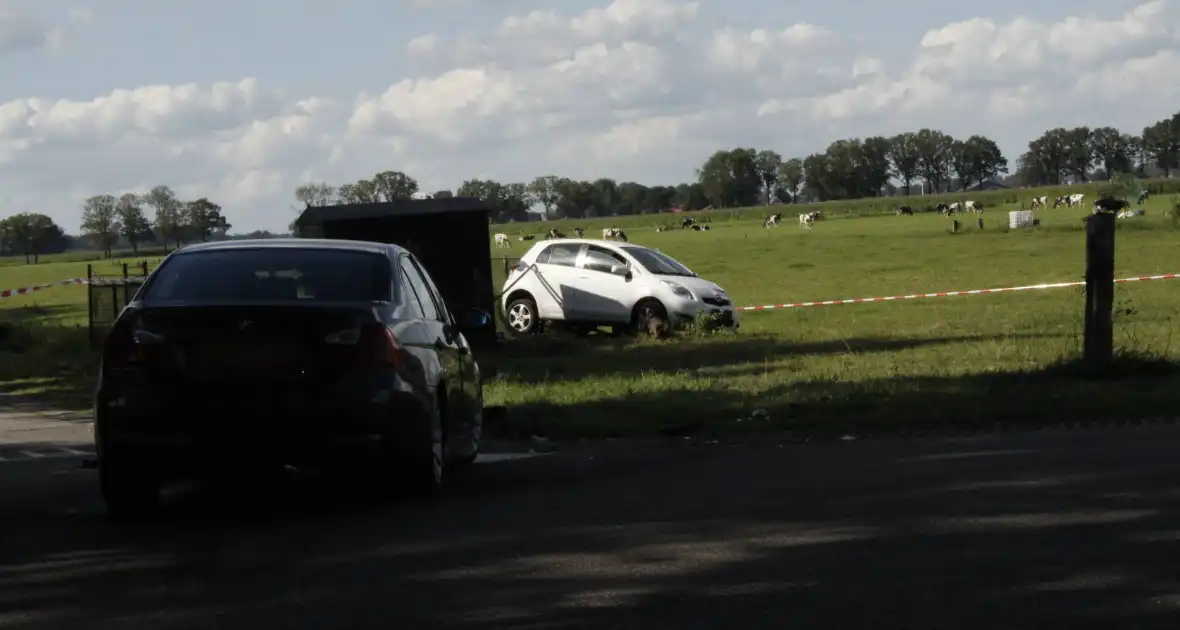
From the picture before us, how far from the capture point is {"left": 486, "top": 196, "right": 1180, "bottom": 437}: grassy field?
42.0 ft

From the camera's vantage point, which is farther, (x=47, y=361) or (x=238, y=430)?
(x=47, y=361)

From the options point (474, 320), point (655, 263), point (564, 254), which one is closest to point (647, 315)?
point (655, 263)

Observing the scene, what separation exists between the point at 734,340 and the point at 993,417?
10.8m

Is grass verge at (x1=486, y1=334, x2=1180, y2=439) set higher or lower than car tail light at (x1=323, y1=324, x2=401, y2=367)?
lower

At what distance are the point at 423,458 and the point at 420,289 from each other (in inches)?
63.5

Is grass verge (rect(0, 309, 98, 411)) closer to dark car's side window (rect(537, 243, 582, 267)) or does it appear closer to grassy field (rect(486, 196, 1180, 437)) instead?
grassy field (rect(486, 196, 1180, 437))

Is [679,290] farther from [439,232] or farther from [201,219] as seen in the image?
[201,219]

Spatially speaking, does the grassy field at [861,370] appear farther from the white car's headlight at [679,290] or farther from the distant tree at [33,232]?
the distant tree at [33,232]

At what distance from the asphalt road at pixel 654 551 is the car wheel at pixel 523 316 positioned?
16238mm

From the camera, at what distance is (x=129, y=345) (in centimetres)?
786

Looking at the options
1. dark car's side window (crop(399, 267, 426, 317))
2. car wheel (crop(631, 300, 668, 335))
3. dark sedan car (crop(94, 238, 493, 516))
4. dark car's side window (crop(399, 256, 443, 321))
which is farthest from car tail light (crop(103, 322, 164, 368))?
car wheel (crop(631, 300, 668, 335))

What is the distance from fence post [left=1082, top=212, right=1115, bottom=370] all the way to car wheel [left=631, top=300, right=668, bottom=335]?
1050cm

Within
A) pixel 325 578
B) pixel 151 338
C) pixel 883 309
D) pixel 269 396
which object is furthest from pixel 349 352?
pixel 883 309

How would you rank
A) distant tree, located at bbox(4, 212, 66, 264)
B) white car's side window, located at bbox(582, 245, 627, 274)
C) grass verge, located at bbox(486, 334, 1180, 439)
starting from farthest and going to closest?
1. distant tree, located at bbox(4, 212, 66, 264)
2. white car's side window, located at bbox(582, 245, 627, 274)
3. grass verge, located at bbox(486, 334, 1180, 439)
